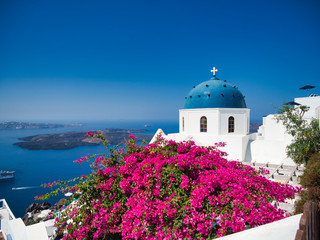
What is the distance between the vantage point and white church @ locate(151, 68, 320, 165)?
13352 millimetres

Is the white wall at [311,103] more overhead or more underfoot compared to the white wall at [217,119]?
more overhead

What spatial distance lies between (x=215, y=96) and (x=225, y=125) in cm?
238

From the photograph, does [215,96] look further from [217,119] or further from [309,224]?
[309,224]

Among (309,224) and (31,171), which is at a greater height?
(309,224)

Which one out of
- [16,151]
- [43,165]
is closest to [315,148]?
[43,165]

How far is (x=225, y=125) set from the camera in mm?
14000

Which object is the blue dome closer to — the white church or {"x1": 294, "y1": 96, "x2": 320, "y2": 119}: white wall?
the white church

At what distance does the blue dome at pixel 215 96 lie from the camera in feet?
46.6

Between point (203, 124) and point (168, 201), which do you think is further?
point (203, 124)

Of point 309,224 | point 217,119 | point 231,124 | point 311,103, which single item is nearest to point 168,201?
point 309,224

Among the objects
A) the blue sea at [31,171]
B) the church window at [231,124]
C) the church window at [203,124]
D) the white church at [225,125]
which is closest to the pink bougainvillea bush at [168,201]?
the white church at [225,125]

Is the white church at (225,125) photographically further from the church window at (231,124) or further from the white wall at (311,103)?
the white wall at (311,103)

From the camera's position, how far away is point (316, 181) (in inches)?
239

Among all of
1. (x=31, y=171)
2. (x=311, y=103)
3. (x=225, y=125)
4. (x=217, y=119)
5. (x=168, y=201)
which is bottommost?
(x=31, y=171)
